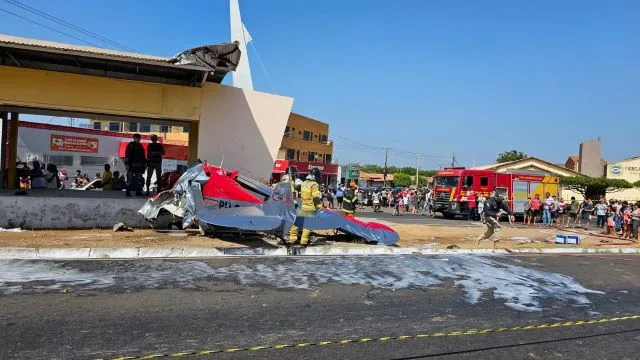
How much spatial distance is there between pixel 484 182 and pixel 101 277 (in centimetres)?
2401

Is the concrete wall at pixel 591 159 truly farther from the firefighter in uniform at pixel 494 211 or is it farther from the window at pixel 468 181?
the firefighter in uniform at pixel 494 211

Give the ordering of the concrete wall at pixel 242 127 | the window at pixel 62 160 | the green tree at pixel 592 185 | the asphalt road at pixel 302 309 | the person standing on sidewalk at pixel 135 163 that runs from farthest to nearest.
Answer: the green tree at pixel 592 185
the window at pixel 62 160
the concrete wall at pixel 242 127
the person standing on sidewalk at pixel 135 163
the asphalt road at pixel 302 309

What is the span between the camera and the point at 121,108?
1283cm

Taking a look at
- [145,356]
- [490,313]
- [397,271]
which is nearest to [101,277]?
[145,356]

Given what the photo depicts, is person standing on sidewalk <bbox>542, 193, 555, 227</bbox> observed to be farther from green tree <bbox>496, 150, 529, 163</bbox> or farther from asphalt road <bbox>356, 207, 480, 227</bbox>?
green tree <bbox>496, 150, 529, 163</bbox>

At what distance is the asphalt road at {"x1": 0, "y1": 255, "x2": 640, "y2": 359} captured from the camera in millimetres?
4879

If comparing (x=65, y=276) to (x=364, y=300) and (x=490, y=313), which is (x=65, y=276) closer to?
(x=364, y=300)

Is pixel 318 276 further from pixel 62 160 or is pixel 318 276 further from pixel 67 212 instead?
pixel 62 160

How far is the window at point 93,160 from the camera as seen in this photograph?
37175 mm

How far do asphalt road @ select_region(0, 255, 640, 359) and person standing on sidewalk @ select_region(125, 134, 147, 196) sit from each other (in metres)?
5.23

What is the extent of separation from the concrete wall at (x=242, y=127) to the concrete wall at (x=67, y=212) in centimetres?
244

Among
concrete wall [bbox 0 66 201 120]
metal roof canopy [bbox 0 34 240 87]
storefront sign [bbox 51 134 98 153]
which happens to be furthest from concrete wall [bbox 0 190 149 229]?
storefront sign [bbox 51 134 98 153]

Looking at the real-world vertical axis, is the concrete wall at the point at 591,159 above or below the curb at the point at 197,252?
above

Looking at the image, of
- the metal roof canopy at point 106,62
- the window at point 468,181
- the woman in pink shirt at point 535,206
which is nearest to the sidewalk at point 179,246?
the metal roof canopy at point 106,62
